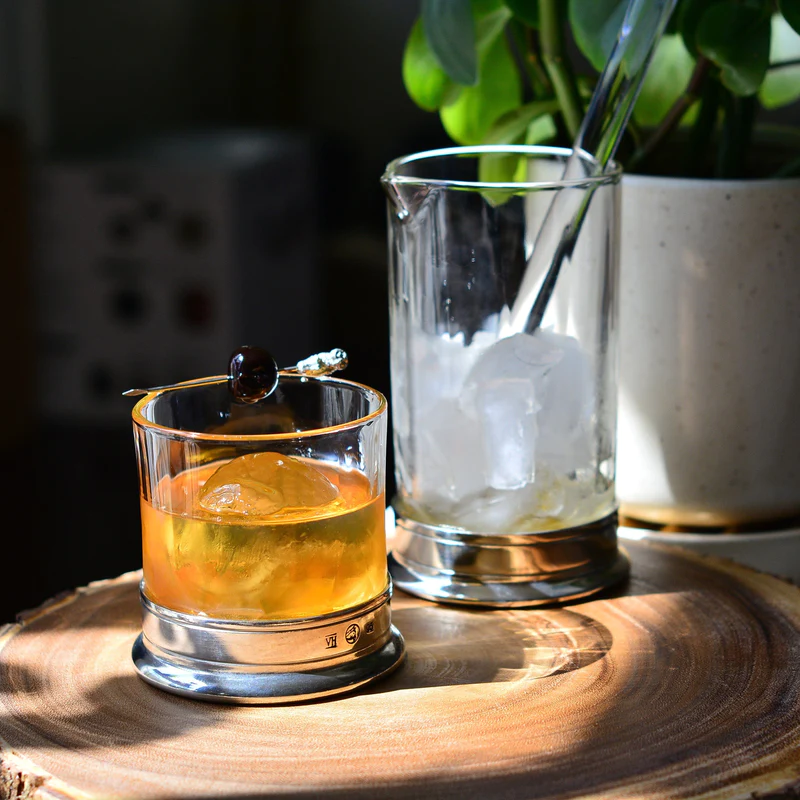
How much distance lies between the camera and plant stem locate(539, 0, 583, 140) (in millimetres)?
772

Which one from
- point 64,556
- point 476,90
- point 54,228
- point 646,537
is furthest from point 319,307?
point 646,537

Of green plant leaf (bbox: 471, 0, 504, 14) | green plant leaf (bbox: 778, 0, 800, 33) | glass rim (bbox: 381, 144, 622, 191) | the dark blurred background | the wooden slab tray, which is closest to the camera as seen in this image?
the wooden slab tray

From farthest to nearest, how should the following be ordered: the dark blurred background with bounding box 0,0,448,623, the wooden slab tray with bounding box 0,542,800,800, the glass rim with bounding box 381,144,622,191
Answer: the dark blurred background with bounding box 0,0,448,623, the glass rim with bounding box 381,144,622,191, the wooden slab tray with bounding box 0,542,800,800

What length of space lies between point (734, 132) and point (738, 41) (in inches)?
3.9

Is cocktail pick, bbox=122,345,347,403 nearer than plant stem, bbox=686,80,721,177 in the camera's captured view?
Yes

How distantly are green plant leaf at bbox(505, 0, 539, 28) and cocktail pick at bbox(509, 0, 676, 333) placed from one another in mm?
118

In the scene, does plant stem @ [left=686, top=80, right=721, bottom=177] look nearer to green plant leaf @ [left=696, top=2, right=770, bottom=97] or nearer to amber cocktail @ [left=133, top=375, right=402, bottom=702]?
green plant leaf @ [left=696, top=2, right=770, bottom=97]

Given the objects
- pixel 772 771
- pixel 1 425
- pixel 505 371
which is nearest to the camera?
pixel 772 771

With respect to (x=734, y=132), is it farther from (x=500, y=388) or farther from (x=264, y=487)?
(x=264, y=487)

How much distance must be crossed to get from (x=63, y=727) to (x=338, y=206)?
4.77 feet

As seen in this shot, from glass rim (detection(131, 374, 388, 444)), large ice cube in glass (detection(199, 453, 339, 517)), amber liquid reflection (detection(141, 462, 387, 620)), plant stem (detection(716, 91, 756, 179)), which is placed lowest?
amber liquid reflection (detection(141, 462, 387, 620))

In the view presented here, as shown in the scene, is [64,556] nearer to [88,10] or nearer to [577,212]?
[88,10]

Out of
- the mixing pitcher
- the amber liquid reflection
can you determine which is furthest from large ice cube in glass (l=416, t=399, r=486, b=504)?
the amber liquid reflection

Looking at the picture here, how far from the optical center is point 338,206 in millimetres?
1898
